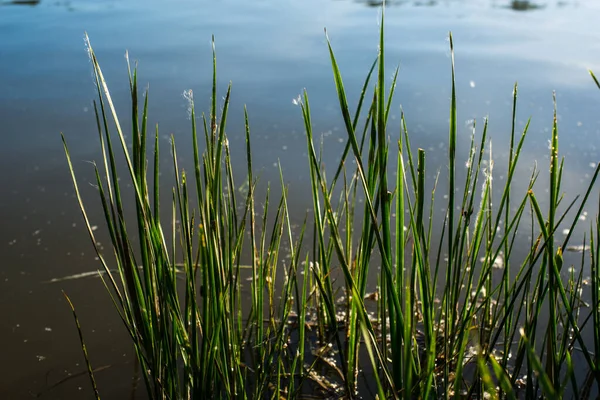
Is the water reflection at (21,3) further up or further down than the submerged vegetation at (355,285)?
further up

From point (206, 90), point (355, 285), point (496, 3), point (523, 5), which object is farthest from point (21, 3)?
point (355, 285)

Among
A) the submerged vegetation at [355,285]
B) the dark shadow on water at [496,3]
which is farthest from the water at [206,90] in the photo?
the submerged vegetation at [355,285]

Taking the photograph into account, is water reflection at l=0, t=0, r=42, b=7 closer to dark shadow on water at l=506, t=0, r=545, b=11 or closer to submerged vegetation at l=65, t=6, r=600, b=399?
dark shadow on water at l=506, t=0, r=545, b=11

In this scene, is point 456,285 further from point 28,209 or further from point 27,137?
point 27,137

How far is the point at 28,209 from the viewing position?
2.17 metres

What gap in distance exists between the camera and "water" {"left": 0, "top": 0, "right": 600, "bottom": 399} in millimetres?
1684

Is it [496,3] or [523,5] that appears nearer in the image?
[523,5]

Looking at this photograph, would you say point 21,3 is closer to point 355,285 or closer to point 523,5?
point 523,5

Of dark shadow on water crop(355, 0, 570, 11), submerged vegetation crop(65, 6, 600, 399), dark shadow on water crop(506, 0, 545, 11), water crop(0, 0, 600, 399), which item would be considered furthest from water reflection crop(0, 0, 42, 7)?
submerged vegetation crop(65, 6, 600, 399)

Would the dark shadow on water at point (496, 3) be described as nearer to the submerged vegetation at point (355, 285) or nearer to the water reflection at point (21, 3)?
the water reflection at point (21, 3)

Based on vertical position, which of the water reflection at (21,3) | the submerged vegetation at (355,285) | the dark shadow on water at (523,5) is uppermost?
the water reflection at (21,3)

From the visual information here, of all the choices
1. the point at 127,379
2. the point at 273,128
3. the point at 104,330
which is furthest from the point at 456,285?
the point at 273,128

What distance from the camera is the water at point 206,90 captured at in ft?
5.52

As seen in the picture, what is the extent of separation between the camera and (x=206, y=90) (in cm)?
306
